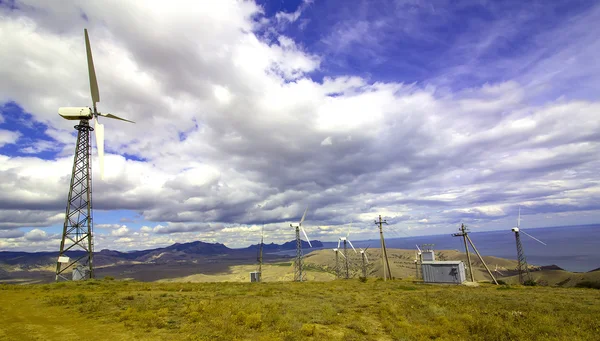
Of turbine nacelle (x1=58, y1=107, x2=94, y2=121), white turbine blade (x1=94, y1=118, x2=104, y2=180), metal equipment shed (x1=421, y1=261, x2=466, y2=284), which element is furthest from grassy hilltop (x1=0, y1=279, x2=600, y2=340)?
metal equipment shed (x1=421, y1=261, x2=466, y2=284)

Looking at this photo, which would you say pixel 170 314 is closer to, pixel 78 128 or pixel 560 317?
pixel 560 317

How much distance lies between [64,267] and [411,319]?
48.3 metres

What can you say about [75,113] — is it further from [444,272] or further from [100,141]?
[444,272]

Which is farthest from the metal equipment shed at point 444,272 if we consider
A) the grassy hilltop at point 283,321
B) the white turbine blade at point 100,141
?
the white turbine blade at point 100,141

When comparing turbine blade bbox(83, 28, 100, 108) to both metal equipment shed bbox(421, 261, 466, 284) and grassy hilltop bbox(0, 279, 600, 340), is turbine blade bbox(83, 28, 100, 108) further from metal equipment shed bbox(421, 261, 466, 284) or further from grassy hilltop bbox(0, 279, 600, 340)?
metal equipment shed bbox(421, 261, 466, 284)

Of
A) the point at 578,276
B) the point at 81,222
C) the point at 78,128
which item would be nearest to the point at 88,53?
the point at 78,128

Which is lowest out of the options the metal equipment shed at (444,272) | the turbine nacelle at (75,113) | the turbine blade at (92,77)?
the metal equipment shed at (444,272)

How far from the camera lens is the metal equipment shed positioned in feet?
181

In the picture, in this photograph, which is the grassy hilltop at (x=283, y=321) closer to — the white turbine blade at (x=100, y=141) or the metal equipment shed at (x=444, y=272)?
the white turbine blade at (x=100, y=141)

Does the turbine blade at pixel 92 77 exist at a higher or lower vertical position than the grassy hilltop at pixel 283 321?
higher

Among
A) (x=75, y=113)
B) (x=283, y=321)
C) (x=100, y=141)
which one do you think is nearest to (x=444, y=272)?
(x=283, y=321)

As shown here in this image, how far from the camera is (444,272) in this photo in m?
56.7

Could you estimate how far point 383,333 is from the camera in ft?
65.6

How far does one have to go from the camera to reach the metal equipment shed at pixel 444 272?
181ft
